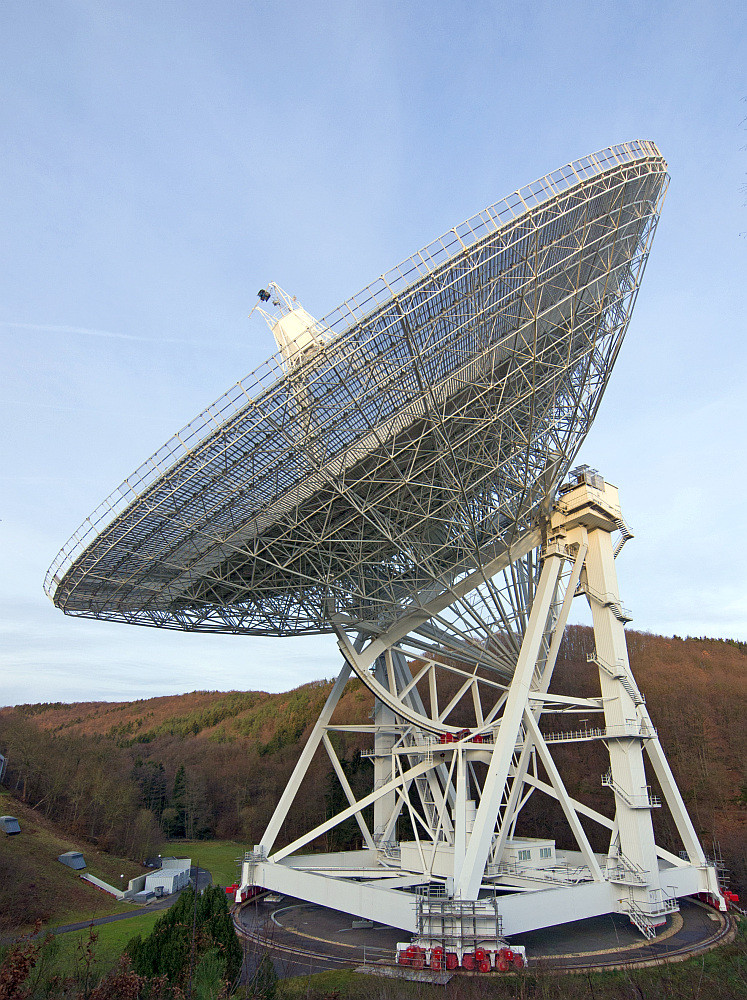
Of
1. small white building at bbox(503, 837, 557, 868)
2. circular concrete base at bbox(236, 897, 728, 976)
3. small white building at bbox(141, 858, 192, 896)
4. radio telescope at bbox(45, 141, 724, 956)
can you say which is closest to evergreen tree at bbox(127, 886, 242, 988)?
circular concrete base at bbox(236, 897, 728, 976)

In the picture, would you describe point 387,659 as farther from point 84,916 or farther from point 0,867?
point 0,867

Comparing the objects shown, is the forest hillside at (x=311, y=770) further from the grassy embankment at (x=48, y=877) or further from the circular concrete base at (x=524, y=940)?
the circular concrete base at (x=524, y=940)

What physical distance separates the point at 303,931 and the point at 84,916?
470 inches

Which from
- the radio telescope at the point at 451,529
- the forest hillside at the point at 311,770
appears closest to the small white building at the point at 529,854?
the radio telescope at the point at 451,529

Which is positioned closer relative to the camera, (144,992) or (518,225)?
(144,992)

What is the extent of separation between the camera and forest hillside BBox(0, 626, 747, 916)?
142 feet

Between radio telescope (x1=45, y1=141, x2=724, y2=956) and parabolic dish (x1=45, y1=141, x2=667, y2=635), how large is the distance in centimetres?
8

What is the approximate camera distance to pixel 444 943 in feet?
57.5

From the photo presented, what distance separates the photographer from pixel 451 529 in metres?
23.1

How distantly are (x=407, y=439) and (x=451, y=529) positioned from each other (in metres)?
4.61

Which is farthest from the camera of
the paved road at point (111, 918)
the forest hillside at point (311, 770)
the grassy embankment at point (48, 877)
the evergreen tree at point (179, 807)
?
the evergreen tree at point (179, 807)

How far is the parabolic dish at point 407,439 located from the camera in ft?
58.4

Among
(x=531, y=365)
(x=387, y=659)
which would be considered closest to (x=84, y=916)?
(x=387, y=659)

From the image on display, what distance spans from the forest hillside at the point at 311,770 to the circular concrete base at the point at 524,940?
11.7m
